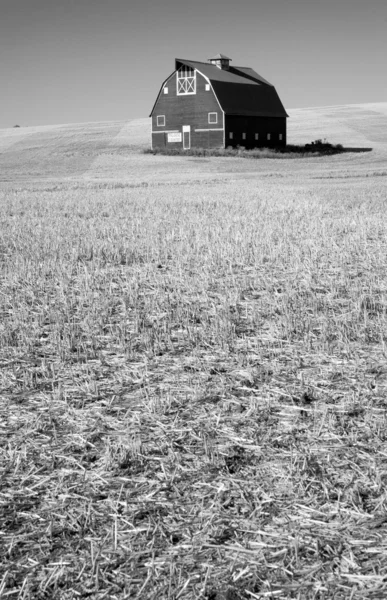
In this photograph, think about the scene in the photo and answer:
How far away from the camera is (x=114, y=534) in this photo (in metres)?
3.47

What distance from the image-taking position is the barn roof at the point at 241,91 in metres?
60.0

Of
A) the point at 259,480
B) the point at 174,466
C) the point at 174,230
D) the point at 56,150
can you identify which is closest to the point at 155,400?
the point at 174,466

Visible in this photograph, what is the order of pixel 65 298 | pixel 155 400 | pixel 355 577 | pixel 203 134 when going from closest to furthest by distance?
pixel 355 577 < pixel 155 400 < pixel 65 298 < pixel 203 134

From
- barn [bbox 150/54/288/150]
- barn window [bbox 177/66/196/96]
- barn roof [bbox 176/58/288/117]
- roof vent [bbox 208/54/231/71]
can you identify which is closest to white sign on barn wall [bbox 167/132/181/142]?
barn [bbox 150/54/288/150]

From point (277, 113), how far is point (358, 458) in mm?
64704

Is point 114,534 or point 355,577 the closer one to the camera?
point 355,577

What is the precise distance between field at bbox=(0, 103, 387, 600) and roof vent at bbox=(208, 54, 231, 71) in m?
57.1

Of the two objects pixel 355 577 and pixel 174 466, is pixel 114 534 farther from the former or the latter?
pixel 355 577

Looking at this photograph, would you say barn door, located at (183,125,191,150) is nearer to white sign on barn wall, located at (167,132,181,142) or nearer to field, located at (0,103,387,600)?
white sign on barn wall, located at (167,132,181,142)

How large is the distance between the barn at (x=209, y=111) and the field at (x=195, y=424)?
162 ft

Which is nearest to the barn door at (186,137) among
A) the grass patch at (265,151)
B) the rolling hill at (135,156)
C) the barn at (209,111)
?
the barn at (209,111)

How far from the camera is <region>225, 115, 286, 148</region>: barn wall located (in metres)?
60.8

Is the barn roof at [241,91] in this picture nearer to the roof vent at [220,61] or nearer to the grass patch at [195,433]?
the roof vent at [220,61]

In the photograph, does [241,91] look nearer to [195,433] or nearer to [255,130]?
[255,130]
